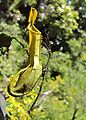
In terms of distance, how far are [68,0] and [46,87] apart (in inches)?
147

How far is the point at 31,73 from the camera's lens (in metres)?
1.69

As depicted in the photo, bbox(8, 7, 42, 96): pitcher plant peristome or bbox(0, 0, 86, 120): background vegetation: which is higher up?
bbox(8, 7, 42, 96): pitcher plant peristome

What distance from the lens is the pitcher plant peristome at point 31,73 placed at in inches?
66.6

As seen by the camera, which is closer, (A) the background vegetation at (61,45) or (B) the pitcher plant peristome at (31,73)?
(B) the pitcher plant peristome at (31,73)

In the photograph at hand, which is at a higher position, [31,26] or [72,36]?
[31,26]

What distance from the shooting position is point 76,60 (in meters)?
8.34

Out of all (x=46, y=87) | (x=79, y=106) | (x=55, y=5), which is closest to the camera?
(x=46, y=87)

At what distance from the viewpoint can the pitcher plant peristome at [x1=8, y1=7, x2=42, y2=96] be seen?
5.55 feet

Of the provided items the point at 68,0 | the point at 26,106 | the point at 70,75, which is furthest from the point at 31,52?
the point at 68,0

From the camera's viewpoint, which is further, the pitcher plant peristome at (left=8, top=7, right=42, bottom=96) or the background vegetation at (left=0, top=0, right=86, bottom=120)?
the background vegetation at (left=0, top=0, right=86, bottom=120)

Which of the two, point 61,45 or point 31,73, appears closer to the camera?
point 31,73

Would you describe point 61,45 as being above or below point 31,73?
below

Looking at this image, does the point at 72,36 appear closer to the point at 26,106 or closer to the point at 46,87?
→ the point at 46,87

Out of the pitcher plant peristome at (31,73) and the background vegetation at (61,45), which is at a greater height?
the pitcher plant peristome at (31,73)
